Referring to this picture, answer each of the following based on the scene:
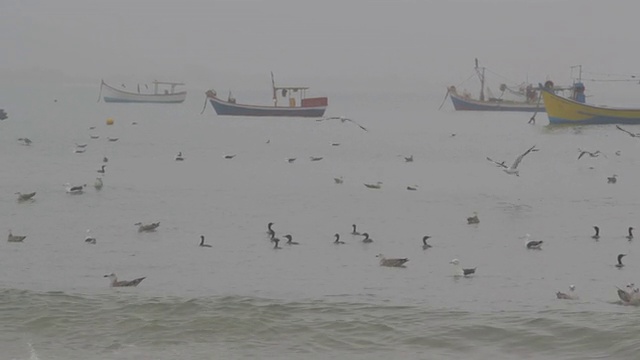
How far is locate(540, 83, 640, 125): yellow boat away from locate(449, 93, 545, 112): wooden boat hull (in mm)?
44137

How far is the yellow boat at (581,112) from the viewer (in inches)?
4267

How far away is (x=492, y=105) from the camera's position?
555ft

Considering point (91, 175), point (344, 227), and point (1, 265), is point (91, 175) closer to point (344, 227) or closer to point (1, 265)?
point (344, 227)

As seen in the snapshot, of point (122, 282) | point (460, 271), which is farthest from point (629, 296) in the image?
point (122, 282)

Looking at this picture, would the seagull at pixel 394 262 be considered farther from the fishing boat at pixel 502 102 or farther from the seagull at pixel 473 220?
the fishing boat at pixel 502 102

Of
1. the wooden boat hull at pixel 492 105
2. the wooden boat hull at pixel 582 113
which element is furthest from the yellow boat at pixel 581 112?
the wooden boat hull at pixel 492 105

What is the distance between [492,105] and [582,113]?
6038 centimetres

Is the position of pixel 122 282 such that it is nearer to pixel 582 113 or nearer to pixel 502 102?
pixel 582 113

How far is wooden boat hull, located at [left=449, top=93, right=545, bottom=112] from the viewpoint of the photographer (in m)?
162

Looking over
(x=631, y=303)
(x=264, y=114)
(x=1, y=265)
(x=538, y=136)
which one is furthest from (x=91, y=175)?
(x=264, y=114)

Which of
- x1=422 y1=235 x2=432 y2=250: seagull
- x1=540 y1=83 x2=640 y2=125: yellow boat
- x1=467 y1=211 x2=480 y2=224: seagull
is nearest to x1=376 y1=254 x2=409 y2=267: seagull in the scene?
x1=422 y1=235 x2=432 y2=250: seagull

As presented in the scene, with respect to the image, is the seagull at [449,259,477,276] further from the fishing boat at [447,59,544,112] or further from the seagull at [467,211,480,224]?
the fishing boat at [447,59,544,112]

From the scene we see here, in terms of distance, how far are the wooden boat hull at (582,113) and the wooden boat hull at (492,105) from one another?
145 ft

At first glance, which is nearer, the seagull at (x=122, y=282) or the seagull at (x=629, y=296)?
the seagull at (x=629, y=296)
